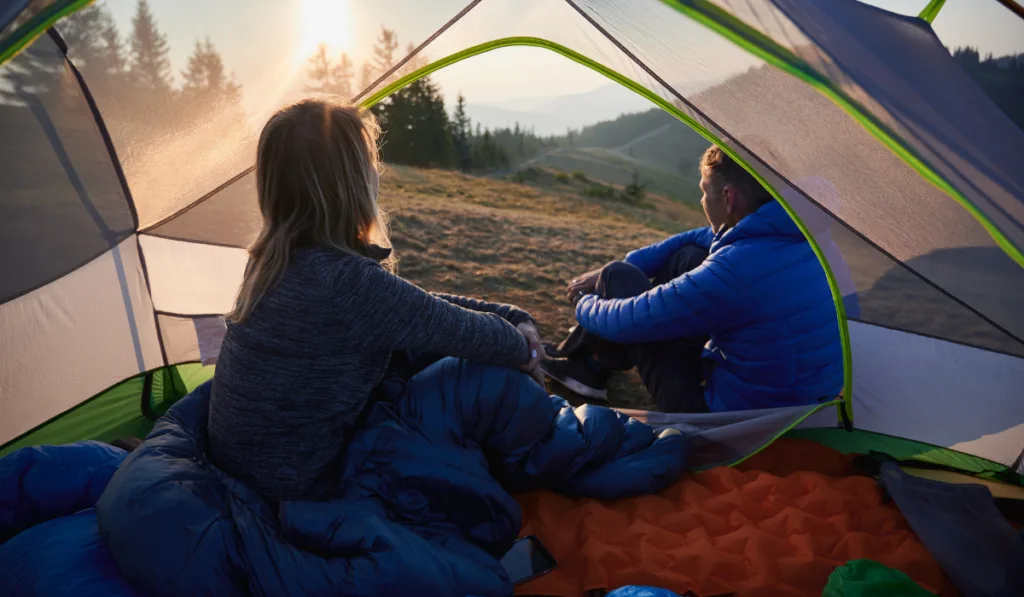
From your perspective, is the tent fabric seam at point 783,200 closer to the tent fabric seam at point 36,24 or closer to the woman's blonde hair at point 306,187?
the woman's blonde hair at point 306,187

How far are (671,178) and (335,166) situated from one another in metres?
15.5

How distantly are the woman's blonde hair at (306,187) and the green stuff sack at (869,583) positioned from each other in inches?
48.6

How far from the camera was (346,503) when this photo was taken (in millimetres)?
1569

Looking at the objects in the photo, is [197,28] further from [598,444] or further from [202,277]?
[598,444]

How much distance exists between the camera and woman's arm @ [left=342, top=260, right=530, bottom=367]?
1461 mm

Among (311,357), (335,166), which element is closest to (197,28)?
(335,166)

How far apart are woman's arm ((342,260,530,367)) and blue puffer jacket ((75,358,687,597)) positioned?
168mm

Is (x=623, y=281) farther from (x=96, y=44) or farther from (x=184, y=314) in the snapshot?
(x=96, y=44)

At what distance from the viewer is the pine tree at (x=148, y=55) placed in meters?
2.15

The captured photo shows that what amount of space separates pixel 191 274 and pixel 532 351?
1.51 m

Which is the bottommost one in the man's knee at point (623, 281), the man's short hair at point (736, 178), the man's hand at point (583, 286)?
the man's hand at point (583, 286)

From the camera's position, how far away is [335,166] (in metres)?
1.51

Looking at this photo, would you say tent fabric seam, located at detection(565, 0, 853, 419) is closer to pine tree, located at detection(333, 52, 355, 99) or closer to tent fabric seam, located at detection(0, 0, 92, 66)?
pine tree, located at detection(333, 52, 355, 99)

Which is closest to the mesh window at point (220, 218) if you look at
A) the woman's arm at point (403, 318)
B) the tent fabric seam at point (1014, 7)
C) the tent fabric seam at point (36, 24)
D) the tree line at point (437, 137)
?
the tent fabric seam at point (36, 24)
